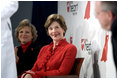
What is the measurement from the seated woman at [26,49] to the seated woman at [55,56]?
0.24 metres

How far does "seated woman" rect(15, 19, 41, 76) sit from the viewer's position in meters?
3.53

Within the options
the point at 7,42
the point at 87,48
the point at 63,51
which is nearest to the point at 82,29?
the point at 87,48

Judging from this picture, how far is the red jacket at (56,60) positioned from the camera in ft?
9.55

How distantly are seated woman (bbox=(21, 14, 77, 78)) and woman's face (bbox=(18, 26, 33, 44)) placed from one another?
0.44m

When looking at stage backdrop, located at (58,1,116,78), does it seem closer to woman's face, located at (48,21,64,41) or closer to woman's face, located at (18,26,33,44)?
woman's face, located at (48,21,64,41)

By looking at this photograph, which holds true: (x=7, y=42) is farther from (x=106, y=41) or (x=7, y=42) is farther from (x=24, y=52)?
(x=106, y=41)

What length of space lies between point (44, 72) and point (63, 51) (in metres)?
0.34

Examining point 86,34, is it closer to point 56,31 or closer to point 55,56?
point 56,31

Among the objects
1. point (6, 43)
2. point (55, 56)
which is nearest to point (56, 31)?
point (55, 56)

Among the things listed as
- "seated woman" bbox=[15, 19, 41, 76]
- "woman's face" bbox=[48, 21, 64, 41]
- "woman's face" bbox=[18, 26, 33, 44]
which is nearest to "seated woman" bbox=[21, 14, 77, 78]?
"woman's face" bbox=[48, 21, 64, 41]

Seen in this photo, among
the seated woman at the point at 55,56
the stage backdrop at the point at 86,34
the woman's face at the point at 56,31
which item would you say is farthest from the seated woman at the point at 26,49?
the stage backdrop at the point at 86,34

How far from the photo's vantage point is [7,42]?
102 inches

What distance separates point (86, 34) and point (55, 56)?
0.79 meters

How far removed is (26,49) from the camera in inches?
143
